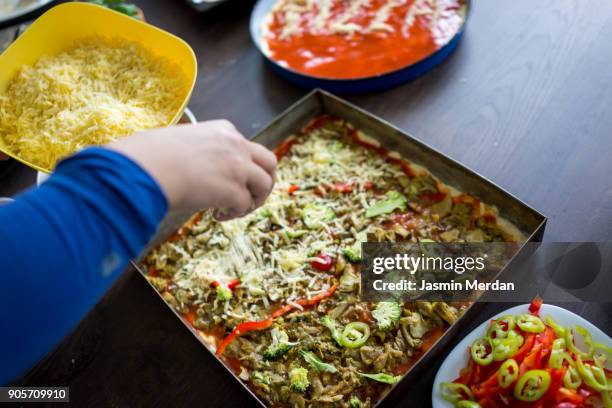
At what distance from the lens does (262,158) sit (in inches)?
40.6

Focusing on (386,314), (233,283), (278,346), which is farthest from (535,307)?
(233,283)

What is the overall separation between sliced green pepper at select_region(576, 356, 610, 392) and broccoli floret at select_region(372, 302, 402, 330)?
36 centimetres

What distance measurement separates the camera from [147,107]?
1439 mm

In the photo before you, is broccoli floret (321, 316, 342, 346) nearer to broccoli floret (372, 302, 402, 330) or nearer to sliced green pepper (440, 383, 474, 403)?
broccoli floret (372, 302, 402, 330)

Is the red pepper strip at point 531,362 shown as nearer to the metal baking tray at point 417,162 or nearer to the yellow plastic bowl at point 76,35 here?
the metal baking tray at point 417,162

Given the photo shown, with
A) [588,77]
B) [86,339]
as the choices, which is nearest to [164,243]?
[86,339]

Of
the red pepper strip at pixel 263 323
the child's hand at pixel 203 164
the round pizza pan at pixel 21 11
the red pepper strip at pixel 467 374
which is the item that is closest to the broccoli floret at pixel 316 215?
the red pepper strip at pixel 263 323

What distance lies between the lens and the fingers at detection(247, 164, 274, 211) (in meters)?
1.00

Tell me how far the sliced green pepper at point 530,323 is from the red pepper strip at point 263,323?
0.41 meters

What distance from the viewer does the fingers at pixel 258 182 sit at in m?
1.00

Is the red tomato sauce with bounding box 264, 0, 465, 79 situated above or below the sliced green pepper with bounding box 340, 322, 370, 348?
above

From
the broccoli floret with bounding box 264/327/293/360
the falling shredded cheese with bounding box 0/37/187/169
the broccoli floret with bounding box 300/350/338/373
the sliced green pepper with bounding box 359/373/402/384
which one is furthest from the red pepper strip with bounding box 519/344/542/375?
the falling shredded cheese with bounding box 0/37/187/169

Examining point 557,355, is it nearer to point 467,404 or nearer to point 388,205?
point 467,404

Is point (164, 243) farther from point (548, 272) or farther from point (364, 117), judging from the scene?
point (548, 272)
